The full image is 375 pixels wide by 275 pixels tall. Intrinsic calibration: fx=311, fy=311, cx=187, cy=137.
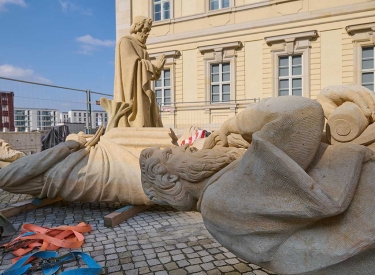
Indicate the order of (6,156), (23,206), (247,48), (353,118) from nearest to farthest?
1. (353,118)
2. (23,206)
3. (6,156)
4. (247,48)

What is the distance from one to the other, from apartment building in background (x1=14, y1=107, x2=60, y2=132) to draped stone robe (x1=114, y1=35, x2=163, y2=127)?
14.8ft

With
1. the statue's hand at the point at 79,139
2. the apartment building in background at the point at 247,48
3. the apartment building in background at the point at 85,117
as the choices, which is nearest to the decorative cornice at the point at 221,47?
the apartment building in background at the point at 247,48

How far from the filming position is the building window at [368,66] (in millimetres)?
12203

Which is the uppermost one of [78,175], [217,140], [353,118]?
[353,118]

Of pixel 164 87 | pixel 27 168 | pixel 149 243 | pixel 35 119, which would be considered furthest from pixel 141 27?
pixel 164 87

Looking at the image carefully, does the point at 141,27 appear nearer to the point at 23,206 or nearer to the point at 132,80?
the point at 132,80

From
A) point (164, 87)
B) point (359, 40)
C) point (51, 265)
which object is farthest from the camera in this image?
point (164, 87)

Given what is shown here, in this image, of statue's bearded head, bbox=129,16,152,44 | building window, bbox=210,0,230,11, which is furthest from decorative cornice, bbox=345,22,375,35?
statue's bearded head, bbox=129,16,152,44

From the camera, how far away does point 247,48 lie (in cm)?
1383

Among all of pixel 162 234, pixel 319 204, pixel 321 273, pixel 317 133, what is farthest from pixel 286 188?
pixel 162 234

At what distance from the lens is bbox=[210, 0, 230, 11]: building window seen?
48.0 ft

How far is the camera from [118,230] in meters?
3.21

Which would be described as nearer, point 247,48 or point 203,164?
point 203,164

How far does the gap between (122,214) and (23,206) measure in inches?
53.6
